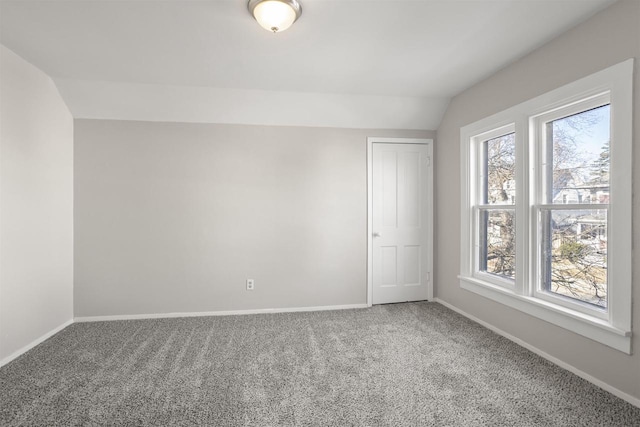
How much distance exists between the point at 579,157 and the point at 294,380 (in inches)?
102

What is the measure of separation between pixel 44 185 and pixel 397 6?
10.8 ft

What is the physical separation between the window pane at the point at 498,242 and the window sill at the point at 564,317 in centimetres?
20

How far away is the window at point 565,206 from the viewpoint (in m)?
2.01

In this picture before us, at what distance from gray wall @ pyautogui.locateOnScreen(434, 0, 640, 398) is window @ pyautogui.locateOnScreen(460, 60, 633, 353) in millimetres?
70

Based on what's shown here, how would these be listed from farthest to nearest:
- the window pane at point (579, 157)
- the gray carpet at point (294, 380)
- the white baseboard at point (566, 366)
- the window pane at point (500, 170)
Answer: the window pane at point (500, 170)
the window pane at point (579, 157)
the white baseboard at point (566, 366)
the gray carpet at point (294, 380)

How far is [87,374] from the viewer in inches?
92.4

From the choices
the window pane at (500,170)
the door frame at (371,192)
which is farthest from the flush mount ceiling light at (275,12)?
the window pane at (500,170)

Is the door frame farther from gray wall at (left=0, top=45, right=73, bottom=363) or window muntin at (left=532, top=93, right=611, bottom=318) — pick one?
gray wall at (left=0, top=45, right=73, bottom=363)

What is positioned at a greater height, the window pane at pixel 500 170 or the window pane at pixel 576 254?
the window pane at pixel 500 170

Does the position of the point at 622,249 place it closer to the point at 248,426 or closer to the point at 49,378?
the point at 248,426

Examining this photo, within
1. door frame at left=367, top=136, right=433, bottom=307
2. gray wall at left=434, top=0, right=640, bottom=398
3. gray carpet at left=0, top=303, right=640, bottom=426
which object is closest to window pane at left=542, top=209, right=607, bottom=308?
gray wall at left=434, top=0, right=640, bottom=398

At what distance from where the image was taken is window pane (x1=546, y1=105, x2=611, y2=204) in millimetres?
2207

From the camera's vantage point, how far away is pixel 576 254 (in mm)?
2400

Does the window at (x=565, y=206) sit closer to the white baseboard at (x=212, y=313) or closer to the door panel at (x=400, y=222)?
the door panel at (x=400, y=222)
